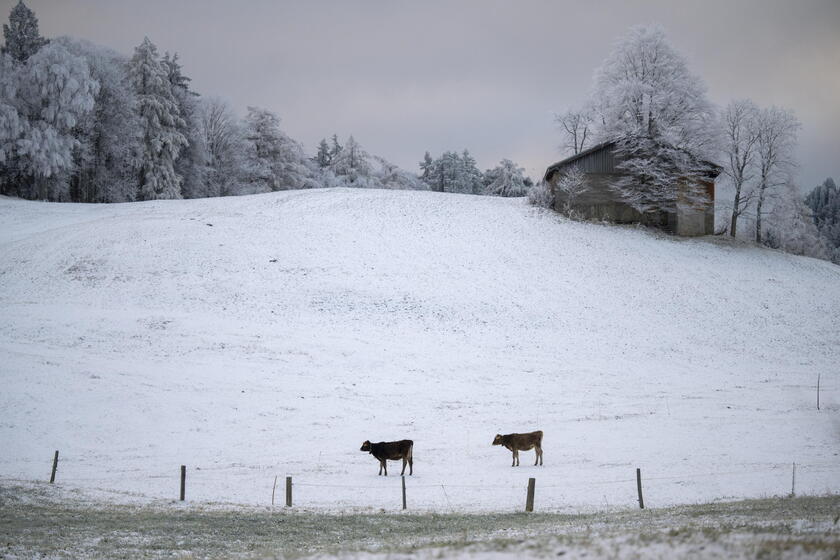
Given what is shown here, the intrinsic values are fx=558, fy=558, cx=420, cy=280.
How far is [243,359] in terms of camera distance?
2778cm

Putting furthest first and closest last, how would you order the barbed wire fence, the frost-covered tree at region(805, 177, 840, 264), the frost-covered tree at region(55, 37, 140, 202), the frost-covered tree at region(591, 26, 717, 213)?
the frost-covered tree at region(805, 177, 840, 264), the frost-covered tree at region(55, 37, 140, 202), the frost-covered tree at region(591, 26, 717, 213), the barbed wire fence

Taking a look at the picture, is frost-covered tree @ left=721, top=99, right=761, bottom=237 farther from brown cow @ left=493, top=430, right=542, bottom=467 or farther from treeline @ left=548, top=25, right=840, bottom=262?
brown cow @ left=493, top=430, right=542, bottom=467

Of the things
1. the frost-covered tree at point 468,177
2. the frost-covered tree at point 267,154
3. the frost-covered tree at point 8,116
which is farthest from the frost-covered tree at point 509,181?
the frost-covered tree at point 8,116

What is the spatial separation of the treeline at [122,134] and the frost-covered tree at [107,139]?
115mm

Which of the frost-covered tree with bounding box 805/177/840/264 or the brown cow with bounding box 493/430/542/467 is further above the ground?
the frost-covered tree with bounding box 805/177/840/264

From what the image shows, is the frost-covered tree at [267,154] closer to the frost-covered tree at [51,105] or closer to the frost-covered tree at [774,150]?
the frost-covered tree at [51,105]

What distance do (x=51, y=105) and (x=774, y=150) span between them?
69528 mm

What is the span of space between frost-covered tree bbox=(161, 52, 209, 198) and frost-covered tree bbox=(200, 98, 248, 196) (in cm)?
262

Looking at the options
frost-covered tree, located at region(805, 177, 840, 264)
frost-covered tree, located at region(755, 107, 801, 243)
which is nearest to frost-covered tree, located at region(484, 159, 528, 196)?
frost-covered tree, located at region(755, 107, 801, 243)

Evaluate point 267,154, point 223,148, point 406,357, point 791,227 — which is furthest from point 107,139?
point 791,227

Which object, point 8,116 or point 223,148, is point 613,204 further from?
point 8,116

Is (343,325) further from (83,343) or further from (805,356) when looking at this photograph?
(805,356)

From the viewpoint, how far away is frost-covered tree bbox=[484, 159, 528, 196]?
306 ft

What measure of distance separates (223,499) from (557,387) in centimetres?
1620
